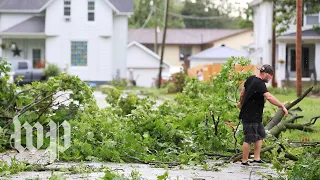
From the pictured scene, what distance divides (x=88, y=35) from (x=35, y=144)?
43880mm

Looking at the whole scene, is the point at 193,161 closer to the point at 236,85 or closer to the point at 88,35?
the point at 236,85

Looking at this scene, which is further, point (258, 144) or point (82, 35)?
point (82, 35)

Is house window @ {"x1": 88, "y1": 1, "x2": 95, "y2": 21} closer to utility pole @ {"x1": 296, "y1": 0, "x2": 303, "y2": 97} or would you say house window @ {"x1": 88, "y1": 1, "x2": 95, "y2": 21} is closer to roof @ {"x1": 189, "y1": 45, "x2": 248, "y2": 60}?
roof @ {"x1": 189, "y1": 45, "x2": 248, "y2": 60}

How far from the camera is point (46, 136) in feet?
49.1

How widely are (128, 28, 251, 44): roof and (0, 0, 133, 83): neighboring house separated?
1132 inches

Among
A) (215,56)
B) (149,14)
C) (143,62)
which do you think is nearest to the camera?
(215,56)

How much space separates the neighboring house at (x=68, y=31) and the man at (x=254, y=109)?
4443cm

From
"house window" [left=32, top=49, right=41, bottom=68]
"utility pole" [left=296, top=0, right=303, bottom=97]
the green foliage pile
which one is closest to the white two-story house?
"house window" [left=32, top=49, right=41, bottom=68]

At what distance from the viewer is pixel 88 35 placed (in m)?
58.0

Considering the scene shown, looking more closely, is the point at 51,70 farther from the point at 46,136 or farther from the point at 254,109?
the point at 254,109

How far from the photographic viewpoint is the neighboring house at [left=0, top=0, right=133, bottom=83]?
57.3 metres

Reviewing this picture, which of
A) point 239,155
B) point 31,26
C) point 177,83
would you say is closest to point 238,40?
point 31,26

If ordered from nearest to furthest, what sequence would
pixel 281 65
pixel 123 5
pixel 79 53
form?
pixel 281 65
pixel 79 53
pixel 123 5

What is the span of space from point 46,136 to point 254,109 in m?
4.16
